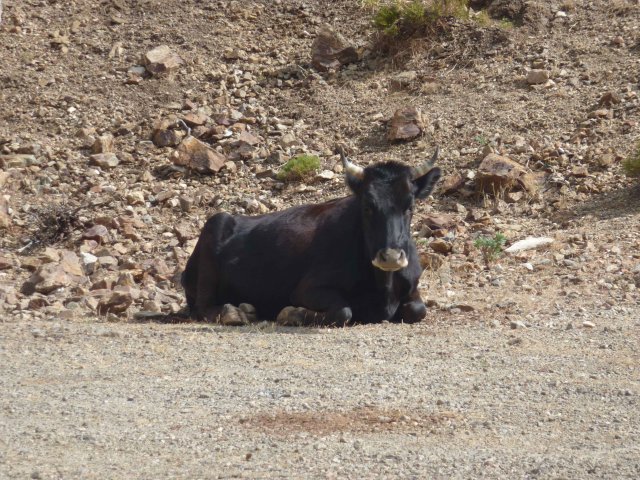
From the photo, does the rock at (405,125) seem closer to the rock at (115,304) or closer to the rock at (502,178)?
the rock at (502,178)

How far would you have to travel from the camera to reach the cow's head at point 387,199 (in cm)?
1239

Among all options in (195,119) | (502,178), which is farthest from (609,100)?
(195,119)

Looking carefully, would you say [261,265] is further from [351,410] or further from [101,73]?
[101,73]

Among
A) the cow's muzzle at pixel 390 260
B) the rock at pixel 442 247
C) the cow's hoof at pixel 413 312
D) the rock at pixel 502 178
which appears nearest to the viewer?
the cow's muzzle at pixel 390 260

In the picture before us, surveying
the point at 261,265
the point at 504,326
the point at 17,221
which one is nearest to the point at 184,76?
the point at 17,221

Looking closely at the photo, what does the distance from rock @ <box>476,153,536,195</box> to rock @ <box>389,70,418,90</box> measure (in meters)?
3.98

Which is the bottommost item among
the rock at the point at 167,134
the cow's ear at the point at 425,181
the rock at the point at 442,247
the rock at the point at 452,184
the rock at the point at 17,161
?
the rock at the point at 17,161

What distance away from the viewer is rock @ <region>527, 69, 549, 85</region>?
19.9 meters

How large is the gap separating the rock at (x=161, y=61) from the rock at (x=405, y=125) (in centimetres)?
468

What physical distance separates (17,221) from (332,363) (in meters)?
8.99

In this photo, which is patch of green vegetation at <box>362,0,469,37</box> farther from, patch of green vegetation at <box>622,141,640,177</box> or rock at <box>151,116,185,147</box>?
patch of green vegetation at <box>622,141,640,177</box>

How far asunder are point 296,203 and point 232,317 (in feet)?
17.7

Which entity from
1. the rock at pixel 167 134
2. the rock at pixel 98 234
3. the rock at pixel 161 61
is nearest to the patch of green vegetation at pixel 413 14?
the rock at pixel 161 61

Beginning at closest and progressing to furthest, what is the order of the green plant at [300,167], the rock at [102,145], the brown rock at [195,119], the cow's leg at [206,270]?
the cow's leg at [206,270]
the green plant at [300,167]
the rock at [102,145]
the brown rock at [195,119]
